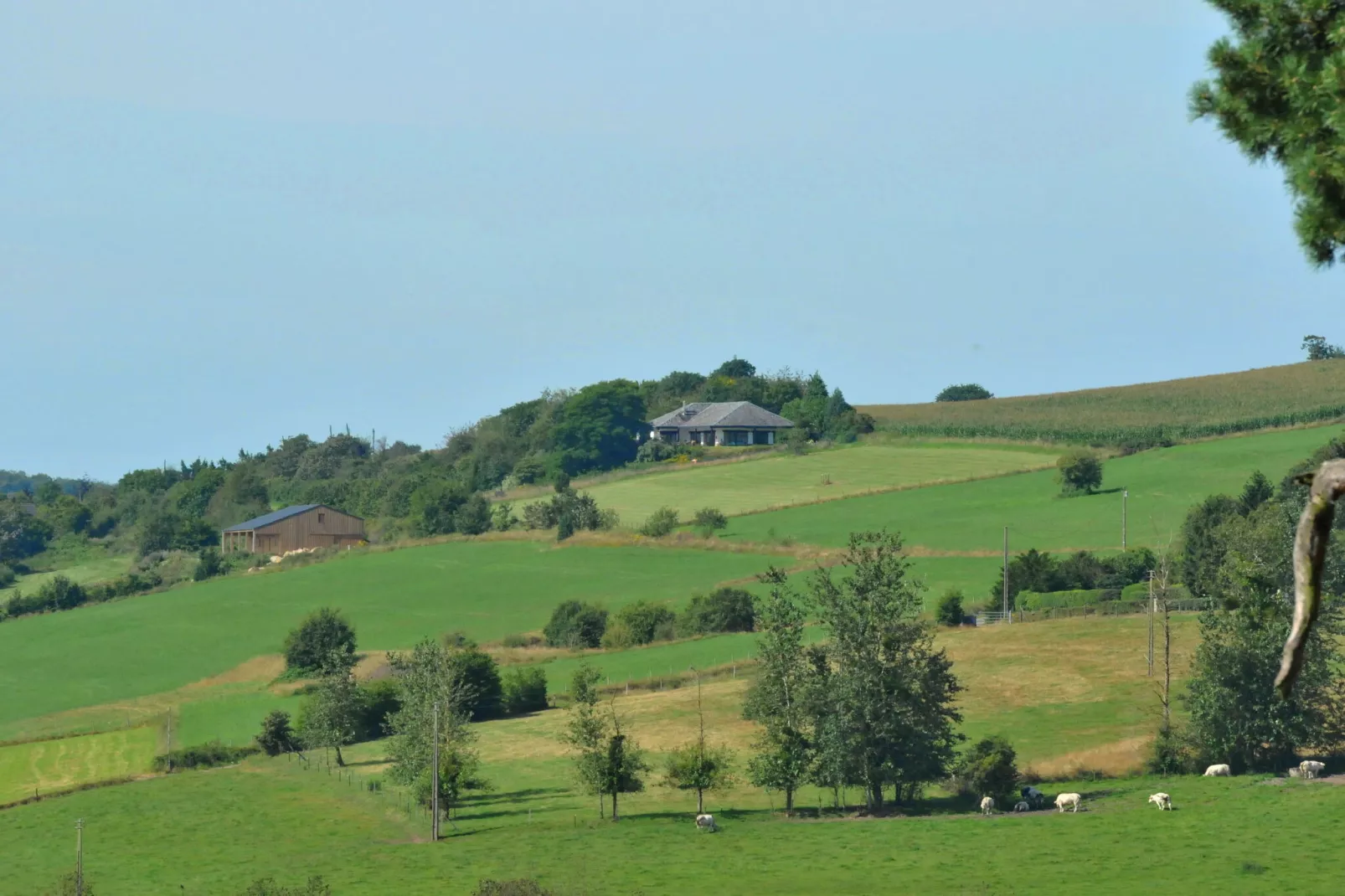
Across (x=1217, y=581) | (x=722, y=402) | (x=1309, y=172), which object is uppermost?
(x=722, y=402)

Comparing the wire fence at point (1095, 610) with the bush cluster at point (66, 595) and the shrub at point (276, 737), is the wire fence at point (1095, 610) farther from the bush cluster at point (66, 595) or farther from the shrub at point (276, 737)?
the bush cluster at point (66, 595)

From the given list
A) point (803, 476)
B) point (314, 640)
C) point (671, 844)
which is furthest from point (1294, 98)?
point (803, 476)

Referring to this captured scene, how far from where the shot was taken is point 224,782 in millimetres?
66000

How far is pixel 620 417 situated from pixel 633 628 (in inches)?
3305

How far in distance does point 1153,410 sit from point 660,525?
5361cm

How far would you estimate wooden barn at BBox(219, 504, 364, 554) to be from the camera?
13650 cm

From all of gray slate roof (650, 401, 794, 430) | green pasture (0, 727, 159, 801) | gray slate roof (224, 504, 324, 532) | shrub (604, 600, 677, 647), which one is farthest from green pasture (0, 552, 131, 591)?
shrub (604, 600, 677, 647)

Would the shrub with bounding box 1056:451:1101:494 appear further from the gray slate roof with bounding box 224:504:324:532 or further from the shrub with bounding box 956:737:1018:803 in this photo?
the gray slate roof with bounding box 224:504:324:532

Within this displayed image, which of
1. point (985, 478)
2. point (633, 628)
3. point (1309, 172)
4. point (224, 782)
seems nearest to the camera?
point (1309, 172)

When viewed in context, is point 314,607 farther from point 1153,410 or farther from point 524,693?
point 1153,410

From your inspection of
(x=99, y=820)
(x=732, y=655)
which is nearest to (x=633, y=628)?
(x=732, y=655)

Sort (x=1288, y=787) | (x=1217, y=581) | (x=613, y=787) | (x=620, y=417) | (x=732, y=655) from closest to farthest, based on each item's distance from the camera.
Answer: (x=1288, y=787)
(x=613, y=787)
(x=1217, y=581)
(x=732, y=655)
(x=620, y=417)

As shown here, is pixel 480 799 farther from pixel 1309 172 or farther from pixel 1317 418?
pixel 1317 418

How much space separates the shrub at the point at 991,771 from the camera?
182 feet
